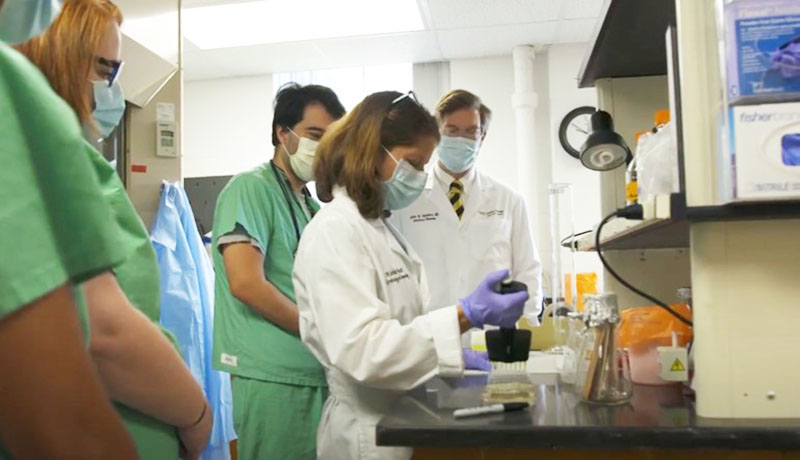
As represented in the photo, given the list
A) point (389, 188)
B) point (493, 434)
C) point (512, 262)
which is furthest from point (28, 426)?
point (512, 262)

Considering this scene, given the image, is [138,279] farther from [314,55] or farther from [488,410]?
[314,55]

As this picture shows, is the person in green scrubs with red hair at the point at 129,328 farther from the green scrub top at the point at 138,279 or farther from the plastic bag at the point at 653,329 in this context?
the plastic bag at the point at 653,329

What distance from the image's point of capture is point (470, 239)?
243cm

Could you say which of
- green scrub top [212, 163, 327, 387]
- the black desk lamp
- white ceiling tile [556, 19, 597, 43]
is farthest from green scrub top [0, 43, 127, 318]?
white ceiling tile [556, 19, 597, 43]

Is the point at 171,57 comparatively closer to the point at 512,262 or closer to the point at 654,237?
the point at 512,262

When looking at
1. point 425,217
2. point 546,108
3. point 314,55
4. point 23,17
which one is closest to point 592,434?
point 23,17

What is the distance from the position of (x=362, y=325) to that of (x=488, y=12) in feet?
10.1

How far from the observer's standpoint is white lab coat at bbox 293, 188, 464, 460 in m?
1.06

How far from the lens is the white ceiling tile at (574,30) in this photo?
13.0ft

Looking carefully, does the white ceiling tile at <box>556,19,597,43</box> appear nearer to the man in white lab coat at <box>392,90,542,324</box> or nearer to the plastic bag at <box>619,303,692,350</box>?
the man in white lab coat at <box>392,90,542,324</box>

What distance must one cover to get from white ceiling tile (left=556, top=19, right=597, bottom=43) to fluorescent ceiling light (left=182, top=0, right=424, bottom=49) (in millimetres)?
913

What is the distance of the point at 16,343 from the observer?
1.39 feet

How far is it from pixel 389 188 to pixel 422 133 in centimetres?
14

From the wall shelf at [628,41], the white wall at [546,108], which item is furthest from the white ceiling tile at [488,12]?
the wall shelf at [628,41]
